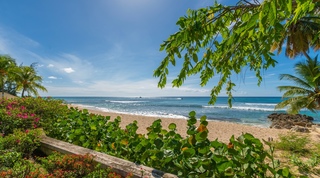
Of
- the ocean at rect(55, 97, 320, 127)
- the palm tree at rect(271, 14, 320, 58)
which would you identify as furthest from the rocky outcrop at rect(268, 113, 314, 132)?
the palm tree at rect(271, 14, 320, 58)

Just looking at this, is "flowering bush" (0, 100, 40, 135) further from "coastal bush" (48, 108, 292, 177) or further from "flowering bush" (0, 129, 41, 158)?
"coastal bush" (48, 108, 292, 177)

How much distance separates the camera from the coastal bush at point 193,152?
1.61 metres

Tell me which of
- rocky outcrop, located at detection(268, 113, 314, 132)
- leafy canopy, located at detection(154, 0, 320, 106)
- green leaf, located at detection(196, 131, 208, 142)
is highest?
leafy canopy, located at detection(154, 0, 320, 106)

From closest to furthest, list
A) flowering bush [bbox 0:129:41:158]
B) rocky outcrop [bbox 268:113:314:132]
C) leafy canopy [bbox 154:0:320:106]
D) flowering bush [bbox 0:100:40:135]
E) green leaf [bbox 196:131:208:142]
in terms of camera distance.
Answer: leafy canopy [bbox 154:0:320:106] → green leaf [bbox 196:131:208:142] → flowering bush [bbox 0:129:41:158] → flowering bush [bbox 0:100:40:135] → rocky outcrop [bbox 268:113:314:132]

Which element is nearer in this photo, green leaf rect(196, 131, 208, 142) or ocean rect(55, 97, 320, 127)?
green leaf rect(196, 131, 208, 142)

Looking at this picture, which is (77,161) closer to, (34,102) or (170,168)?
(170,168)

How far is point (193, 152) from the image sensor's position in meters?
1.79

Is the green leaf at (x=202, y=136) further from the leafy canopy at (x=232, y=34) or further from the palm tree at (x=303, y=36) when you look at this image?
the palm tree at (x=303, y=36)

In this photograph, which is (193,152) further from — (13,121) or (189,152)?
(13,121)

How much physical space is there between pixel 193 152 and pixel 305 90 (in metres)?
13.7

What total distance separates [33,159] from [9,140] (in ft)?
1.80

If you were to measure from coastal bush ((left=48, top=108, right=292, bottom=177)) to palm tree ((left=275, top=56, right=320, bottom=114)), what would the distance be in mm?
11799

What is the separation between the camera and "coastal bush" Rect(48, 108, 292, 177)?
1.61 m

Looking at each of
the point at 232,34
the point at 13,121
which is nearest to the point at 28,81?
the point at 13,121
